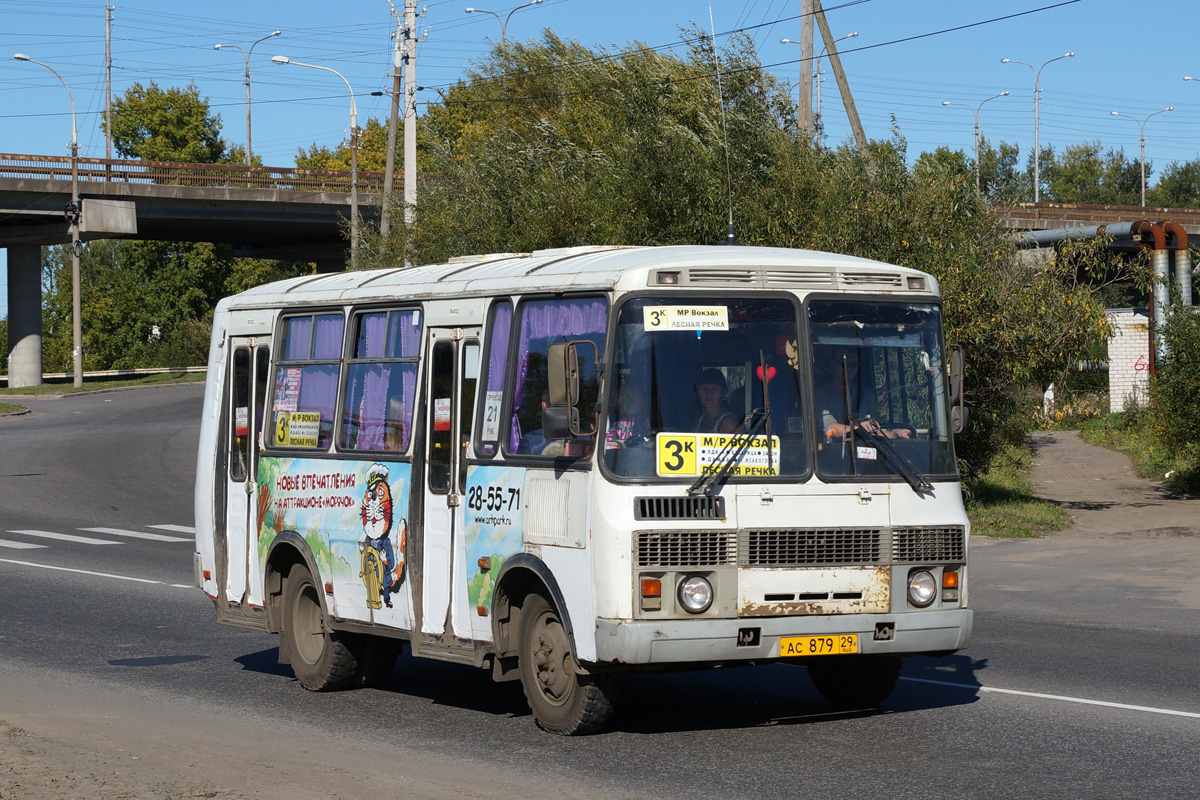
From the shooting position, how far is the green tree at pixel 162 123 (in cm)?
10112

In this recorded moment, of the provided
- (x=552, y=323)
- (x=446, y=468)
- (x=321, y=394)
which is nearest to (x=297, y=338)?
(x=321, y=394)

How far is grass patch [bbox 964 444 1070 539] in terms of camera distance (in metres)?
22.7

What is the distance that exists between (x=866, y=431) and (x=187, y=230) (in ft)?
215

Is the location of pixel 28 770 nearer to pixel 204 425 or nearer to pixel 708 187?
pixel 204 425

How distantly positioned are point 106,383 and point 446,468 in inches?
2340

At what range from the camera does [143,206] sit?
6319 cm

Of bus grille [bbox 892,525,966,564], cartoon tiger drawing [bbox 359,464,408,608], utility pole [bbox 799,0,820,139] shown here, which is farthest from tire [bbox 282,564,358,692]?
utility pole [bbox 799,0,820,139]

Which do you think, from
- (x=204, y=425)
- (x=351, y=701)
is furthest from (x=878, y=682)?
(x=204, y=425)

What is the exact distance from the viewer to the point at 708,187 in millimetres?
25000

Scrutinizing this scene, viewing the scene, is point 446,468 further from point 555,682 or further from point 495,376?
point 555,682

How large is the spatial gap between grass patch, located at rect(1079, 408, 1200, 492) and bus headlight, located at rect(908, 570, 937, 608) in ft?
62.9

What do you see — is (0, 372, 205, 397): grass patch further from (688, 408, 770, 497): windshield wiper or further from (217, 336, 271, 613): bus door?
(688, 408, 770, 497): windshield wiper

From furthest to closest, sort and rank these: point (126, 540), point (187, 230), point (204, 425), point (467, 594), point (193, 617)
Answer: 1. point (187, 230)
2. point (126, 540)
3. point (193, 617)
4. point (204, 425)
5. point (467, 594)

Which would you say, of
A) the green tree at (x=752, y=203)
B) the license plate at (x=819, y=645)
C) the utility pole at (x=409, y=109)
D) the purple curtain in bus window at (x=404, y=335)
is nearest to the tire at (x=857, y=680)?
the license plate at (x=819, y=645)
